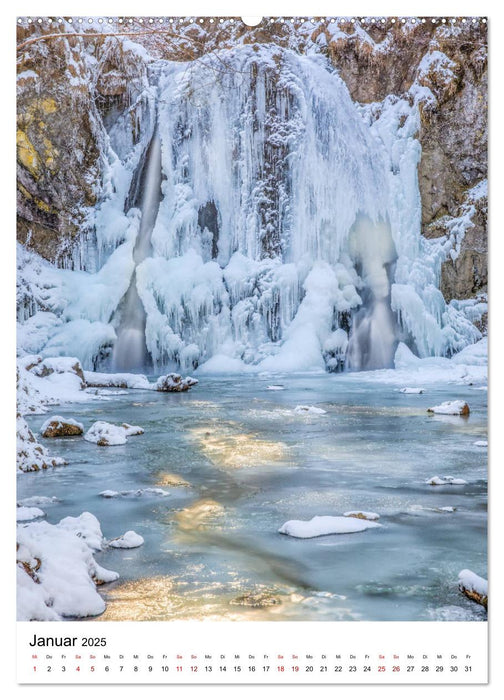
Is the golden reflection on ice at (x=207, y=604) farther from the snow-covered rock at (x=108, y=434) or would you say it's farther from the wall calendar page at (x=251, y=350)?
the snow-covered rock at (x=108, y=434)

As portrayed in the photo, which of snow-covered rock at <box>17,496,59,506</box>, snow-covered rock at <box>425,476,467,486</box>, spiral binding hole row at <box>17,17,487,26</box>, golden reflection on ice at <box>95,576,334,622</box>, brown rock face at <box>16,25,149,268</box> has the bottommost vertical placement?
golden reflection on ice at <box>95,576,334,622</box>

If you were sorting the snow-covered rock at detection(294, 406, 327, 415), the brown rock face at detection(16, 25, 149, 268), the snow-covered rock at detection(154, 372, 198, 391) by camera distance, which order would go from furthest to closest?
the snow-covered rock at detection(154, 372, 198, 391)
the snow-covered rock at detection(294, 406, 327, 415)
the brown rock face at detection(16, 25, 149, 268)

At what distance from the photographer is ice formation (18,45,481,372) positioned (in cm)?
330

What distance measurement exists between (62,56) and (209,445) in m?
1.89

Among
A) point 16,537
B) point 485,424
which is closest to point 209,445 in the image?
point 16,537

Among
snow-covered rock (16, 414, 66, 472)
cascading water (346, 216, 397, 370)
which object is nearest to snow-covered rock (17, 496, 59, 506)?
snow-covered rock (16, 414, 66, 472)

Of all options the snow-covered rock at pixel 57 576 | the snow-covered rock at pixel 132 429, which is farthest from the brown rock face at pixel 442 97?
the snow-covered rock at pixel 57 576

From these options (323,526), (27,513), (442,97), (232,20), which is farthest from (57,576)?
(442,97)

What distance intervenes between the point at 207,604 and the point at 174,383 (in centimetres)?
113

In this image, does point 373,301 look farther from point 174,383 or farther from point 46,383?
point 46,383

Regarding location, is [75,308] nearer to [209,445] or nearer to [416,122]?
[209,445]

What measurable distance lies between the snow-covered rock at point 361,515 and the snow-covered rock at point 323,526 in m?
0.01

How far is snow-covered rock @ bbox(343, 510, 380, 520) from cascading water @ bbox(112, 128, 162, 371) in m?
1.25

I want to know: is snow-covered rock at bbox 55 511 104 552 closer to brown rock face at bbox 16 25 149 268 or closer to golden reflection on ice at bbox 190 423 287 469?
golden reflection on ice at bbox 190 423 287 469
